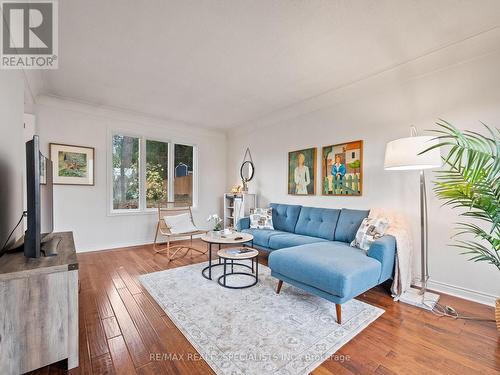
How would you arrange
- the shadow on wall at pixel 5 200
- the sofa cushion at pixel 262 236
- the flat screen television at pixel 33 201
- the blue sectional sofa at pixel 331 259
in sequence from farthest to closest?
the sofa cushion at pixel 262 236
the blue sectional sofa at pixel 331 259
the shadow on wall at pixel 5 200
the flat screen television at pixel 33 201

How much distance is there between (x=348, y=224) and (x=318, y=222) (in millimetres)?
476

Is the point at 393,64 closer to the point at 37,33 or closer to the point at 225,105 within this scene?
the point at 225,105

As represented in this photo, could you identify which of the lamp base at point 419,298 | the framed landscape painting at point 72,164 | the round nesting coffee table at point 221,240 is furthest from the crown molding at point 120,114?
the lamp base at point 419,298

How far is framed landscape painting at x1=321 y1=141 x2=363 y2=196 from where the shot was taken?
3.29m

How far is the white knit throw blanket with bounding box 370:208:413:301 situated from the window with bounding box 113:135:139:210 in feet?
14.0

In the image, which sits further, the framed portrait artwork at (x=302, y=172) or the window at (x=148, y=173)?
the window at (x=148, y=173)

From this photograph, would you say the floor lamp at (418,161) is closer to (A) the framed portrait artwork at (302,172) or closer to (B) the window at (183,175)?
(A) the framed portrait artwork at (302,172)

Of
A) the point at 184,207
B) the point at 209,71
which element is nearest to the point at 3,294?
the point at 209,71

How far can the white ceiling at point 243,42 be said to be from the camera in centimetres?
189

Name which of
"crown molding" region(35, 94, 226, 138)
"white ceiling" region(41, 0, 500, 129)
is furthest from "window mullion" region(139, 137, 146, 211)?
"white ceiling" region(41, 0, 500, 129)

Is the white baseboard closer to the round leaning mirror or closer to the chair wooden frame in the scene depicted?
the chair wooden frame

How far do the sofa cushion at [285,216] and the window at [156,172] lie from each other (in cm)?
245

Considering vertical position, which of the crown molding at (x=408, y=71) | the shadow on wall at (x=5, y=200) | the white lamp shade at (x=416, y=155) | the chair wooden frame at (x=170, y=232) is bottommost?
the chair wooden frame at (x=170, y=232)

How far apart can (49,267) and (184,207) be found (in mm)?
3351
